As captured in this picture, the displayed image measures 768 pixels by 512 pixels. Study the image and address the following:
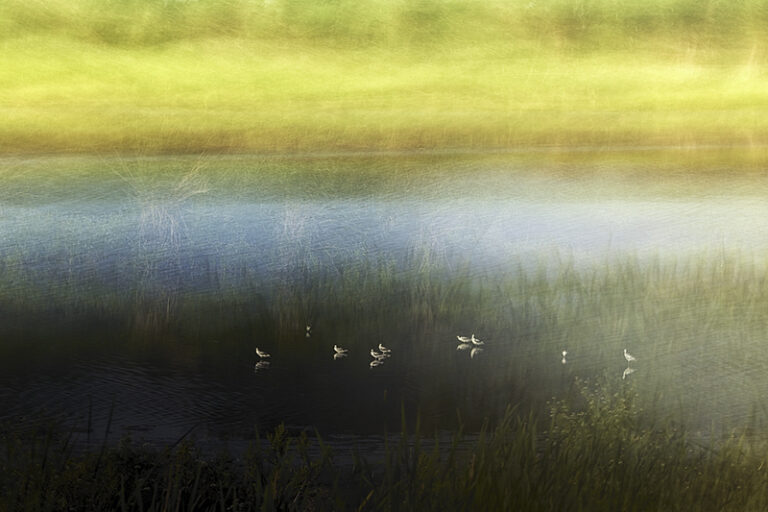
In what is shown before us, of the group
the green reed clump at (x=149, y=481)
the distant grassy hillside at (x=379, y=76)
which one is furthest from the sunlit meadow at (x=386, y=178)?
the green reed clump at (x=149, y=481)

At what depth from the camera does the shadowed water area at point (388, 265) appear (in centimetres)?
655

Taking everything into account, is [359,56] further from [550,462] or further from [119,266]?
[550,462]

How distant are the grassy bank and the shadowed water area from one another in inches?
75.9

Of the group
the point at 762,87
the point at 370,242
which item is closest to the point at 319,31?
the point at 370,242

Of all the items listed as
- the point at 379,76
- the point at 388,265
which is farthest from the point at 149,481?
the point at 379,76

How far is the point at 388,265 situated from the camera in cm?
702

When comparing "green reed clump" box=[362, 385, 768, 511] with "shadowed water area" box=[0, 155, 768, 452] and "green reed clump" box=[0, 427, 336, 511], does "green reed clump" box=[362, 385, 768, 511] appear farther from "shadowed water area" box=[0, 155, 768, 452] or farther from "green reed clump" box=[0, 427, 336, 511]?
"shadowed water area" box=[0, 155, 768, 452]

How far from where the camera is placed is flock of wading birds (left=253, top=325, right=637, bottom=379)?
6.31 metres

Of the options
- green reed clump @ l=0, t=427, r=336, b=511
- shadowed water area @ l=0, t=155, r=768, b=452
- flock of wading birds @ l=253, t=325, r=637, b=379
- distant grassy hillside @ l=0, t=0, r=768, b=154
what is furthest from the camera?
distant grassy hillside @ l=0, t=0, r=768, b=154

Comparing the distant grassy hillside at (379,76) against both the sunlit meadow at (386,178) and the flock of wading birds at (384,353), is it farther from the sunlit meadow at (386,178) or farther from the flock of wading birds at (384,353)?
the flock of wading birds at (384,353)

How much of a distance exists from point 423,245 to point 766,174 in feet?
8.22

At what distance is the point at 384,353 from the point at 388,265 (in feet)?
2.57

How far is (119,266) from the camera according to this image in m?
7.15

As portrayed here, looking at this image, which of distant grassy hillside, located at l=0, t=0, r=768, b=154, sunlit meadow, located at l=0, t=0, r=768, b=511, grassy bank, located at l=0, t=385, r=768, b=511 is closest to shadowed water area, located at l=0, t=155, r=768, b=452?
sunlit meadow, located at l=0, t=0, r=768, b=511
